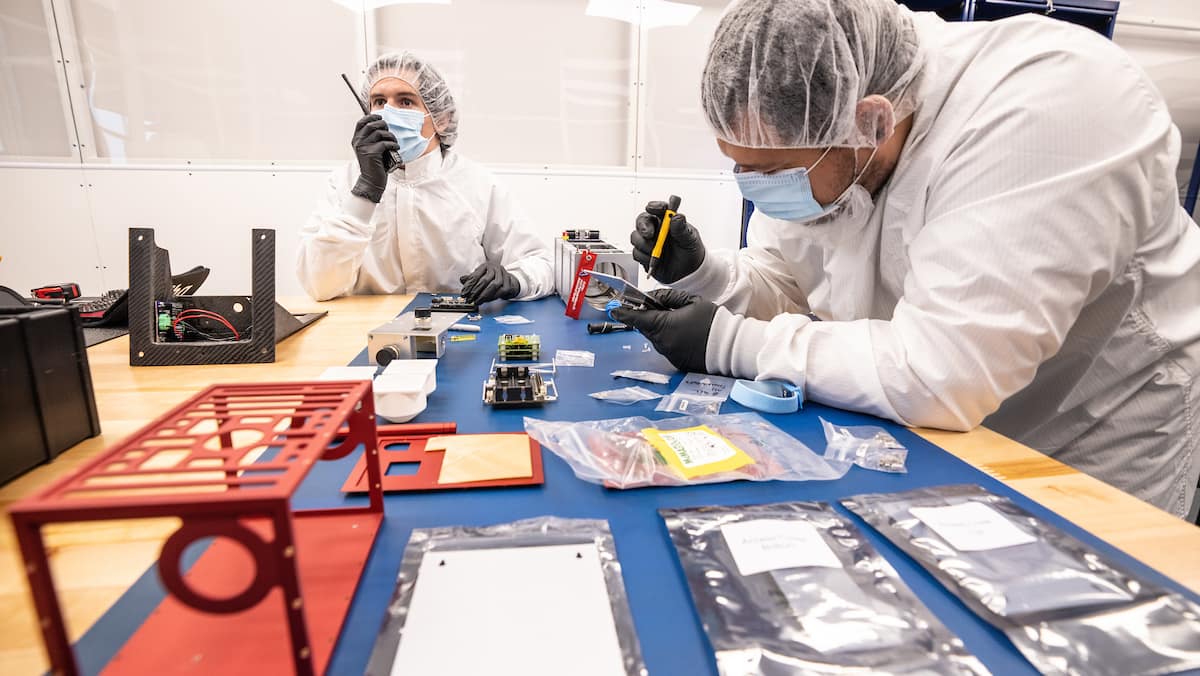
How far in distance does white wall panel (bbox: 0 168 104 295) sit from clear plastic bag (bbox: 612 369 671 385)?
2.93 metres

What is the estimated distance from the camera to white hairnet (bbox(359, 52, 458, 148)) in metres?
1.75

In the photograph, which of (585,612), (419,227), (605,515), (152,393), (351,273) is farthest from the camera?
(419,227)

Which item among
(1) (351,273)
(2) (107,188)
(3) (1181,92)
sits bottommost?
(1) (351,273)

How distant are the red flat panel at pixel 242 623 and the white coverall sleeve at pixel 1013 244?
672mm

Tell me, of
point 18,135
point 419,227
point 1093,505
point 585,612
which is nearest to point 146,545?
point 585,612

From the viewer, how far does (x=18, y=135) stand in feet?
7.80

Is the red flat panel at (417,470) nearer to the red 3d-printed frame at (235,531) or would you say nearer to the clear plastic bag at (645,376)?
the red 3d-printed frame at (235,531)

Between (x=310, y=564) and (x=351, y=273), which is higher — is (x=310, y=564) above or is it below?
below

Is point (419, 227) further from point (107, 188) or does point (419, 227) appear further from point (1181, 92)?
point (1181, 92)

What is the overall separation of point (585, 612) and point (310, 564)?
240 millimetres

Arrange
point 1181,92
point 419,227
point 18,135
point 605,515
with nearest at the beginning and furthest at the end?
point 605,515, point 419,227, point 18,135, point 1181,92

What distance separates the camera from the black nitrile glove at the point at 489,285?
57.4 inches

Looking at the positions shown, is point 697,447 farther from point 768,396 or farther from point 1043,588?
point 1043,588

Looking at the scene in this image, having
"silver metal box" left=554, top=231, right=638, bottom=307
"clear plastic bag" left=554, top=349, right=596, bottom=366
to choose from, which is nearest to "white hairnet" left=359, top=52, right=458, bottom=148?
"silver metal box" left=554, top=231, right=638, bottom=307
